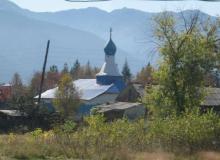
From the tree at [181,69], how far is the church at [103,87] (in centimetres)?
4898

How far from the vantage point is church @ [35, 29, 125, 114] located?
89.4 m

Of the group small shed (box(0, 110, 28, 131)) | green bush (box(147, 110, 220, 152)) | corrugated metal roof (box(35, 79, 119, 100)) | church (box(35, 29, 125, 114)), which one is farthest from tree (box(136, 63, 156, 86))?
green bush (box(147, 110, 220, 152))

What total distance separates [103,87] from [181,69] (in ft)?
200

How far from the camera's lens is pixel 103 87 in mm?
94312

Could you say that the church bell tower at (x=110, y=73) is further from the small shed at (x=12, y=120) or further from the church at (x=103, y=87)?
the small shed at (x=12, y=120)

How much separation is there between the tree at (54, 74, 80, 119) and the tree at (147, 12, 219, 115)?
25408 millimetres

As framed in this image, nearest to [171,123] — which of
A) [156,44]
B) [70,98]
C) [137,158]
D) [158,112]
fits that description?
[137,158]

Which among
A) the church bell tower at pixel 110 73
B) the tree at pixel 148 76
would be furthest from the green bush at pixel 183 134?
the church bell tower at pixel 110 73

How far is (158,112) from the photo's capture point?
32.9m

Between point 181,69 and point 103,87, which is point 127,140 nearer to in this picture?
point 181,69

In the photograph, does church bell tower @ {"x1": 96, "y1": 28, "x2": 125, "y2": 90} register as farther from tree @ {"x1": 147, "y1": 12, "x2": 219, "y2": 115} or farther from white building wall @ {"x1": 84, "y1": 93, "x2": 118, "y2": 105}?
tree @ {"x1": 147, "y1": 12, "x2": 219, "y2": 115}

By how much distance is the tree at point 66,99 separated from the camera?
204 ft

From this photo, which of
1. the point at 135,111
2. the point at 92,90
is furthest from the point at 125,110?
the point at 92,90

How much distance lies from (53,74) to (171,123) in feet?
361
